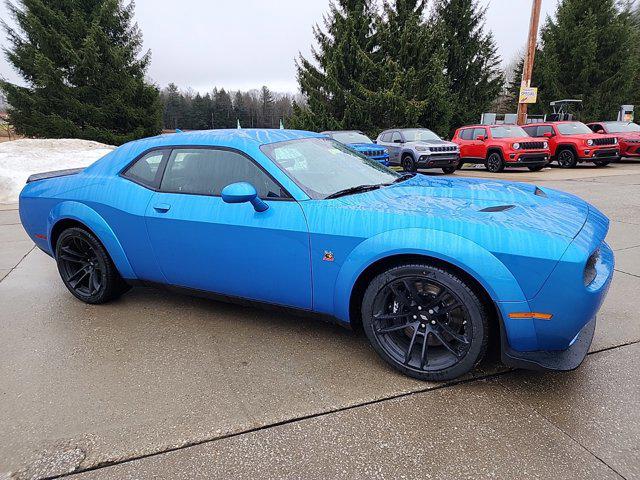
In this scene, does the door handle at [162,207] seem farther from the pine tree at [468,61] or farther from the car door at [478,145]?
the pine tree at [468,61]

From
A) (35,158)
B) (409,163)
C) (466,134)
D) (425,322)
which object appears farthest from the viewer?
(466,134)

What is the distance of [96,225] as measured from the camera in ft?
11.3

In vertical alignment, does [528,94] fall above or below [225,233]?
above

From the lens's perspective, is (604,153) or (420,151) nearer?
(420,151)

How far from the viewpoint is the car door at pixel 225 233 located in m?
2.71

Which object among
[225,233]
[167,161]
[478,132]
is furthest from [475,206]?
[478,132]

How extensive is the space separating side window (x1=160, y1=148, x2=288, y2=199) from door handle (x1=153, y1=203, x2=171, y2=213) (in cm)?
12

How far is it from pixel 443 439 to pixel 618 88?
112ft

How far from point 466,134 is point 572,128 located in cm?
378

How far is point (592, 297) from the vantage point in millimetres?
2111

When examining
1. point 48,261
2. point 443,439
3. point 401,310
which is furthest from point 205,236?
point 48,261

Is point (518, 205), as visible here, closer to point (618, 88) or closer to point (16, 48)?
point (16, 48)

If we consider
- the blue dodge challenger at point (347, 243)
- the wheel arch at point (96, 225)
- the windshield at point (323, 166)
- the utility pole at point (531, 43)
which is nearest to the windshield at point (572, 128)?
the utility pole at point (531, 43)

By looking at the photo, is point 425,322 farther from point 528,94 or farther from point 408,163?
point 528,94
